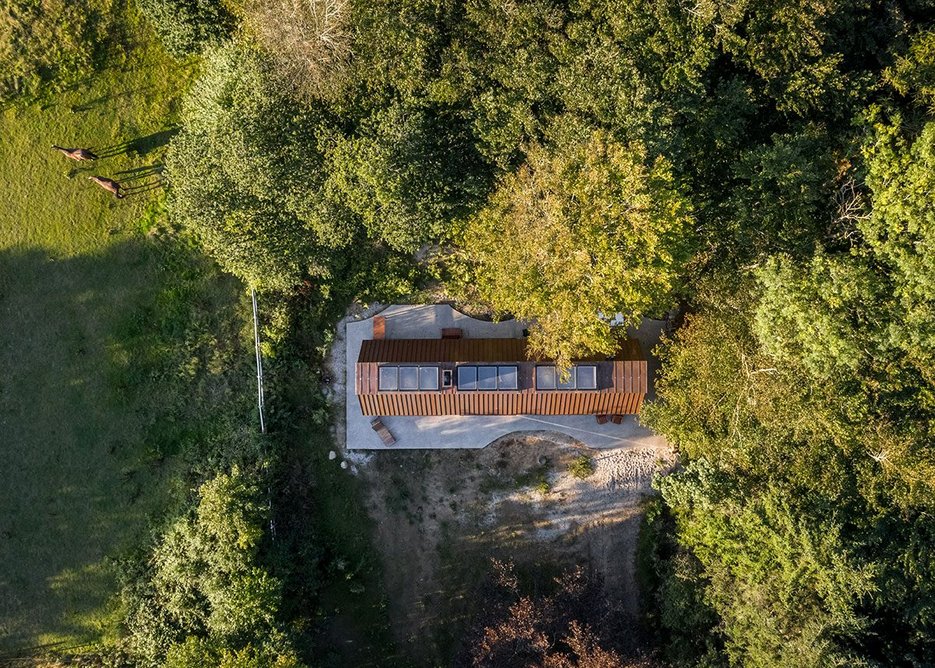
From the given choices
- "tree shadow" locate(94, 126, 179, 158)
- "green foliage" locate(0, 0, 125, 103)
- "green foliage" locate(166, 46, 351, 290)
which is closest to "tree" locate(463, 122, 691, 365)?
"green foliage" locate(166, 46, 351, 290)

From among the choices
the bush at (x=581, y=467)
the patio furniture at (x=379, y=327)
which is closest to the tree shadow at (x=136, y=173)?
the patio furniture at (x=379, y=327)

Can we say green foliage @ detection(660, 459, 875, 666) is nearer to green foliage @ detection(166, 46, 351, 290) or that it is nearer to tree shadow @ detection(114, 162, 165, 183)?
green foliage @ detection(166, 46, 351, 290)

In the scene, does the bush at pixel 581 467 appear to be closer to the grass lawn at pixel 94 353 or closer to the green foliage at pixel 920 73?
the grass lawn at pixel 94 353

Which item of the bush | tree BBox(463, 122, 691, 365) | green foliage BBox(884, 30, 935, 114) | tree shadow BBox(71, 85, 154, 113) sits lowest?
the bush

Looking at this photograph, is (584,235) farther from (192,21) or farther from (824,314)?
(192,21)

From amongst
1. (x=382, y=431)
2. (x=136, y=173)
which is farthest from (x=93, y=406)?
(x=382, y=431)

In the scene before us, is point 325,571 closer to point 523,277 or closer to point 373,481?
point 373,481
